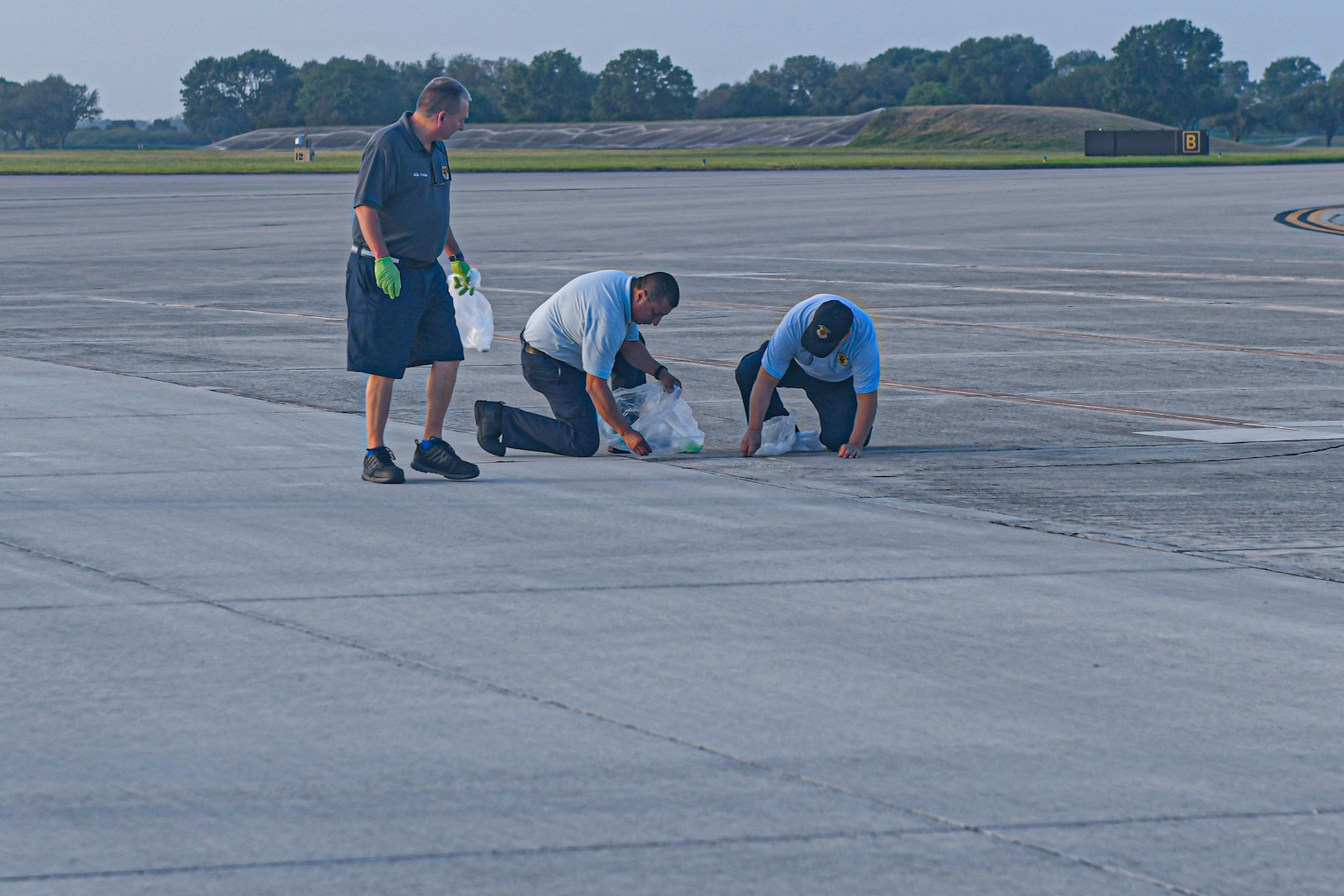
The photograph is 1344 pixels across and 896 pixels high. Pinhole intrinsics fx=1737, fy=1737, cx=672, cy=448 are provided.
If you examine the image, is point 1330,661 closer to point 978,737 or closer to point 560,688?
point 978,737

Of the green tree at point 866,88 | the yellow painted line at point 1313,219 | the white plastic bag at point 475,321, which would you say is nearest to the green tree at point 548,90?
the green tree at point 866,88

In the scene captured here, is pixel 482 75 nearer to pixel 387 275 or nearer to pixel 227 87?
pixel 227 87

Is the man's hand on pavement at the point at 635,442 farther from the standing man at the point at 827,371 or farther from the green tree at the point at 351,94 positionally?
the green tree at the point at 351,94

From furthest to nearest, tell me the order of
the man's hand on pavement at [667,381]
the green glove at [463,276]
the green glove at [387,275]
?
1. the green glove at [463,276]
2. the man's hand on pavement at [667,381]
3. the green glove at [387,275]

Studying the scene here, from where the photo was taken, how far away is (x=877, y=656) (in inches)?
211

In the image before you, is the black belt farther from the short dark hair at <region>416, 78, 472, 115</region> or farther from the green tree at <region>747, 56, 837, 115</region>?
the green tree at <region>747, 56, 837, 115</region>

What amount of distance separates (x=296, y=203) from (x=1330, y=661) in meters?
37.4

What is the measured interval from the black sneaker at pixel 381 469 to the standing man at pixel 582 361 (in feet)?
3.12

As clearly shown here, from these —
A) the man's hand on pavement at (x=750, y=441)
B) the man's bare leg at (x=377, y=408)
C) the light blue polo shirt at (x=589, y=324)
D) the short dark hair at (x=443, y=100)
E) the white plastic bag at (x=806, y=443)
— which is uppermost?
the short dark hair at (x=443, y=100)

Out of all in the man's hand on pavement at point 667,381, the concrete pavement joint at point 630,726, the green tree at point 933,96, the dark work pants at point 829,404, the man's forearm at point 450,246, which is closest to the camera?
the concrete pavement joint at point 630,726

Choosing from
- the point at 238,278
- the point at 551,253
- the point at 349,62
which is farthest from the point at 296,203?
the point at 349,62

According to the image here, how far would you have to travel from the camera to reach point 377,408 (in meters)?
8.18

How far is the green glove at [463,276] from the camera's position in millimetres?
9195

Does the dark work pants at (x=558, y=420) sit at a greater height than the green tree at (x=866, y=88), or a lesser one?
lesser
